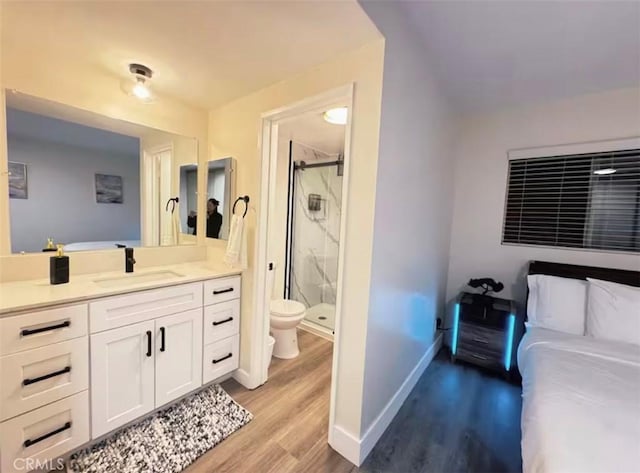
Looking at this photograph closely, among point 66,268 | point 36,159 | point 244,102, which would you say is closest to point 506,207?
point 244,102

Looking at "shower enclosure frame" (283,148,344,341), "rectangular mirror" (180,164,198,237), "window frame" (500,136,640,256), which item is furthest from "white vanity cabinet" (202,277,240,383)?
"window frame" (500,136,640,256)

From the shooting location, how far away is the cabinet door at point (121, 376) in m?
1.45

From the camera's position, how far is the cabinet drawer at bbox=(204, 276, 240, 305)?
194 centimetres

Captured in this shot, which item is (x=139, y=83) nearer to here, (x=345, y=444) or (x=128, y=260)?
(x=128, y=260)

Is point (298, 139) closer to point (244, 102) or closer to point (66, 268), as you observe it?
point (244, 102)

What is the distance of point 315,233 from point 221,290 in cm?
179

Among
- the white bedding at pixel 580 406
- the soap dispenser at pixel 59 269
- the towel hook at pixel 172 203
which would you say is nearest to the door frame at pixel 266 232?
the towel hook at pixel 172 203

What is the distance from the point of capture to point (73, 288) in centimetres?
150

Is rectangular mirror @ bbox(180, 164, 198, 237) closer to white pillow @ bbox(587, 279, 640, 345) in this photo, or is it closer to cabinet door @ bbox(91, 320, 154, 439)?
cabinet door @ bbox(91, 320, 154, 439)

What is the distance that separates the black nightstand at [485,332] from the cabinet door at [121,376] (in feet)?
8.20

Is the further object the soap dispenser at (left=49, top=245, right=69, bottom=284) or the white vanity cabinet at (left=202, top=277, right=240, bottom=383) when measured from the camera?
the white vanity cabinet at (left=202, top=277, right=240, bottom=383)

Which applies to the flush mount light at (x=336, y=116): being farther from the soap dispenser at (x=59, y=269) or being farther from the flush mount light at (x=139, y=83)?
the soap dispenser at (x=59, y=269)

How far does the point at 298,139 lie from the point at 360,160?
1.94m

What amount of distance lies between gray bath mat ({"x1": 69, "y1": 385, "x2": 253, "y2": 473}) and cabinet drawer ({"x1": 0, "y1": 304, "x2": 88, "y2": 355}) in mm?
686
